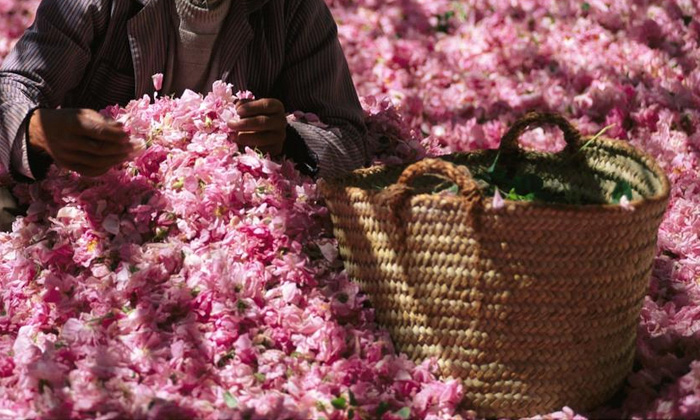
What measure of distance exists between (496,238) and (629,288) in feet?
1.28

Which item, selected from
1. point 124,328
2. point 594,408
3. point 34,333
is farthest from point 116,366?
point 594,408

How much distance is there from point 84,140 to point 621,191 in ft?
4.56

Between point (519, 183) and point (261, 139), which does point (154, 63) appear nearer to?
point (261, 139)

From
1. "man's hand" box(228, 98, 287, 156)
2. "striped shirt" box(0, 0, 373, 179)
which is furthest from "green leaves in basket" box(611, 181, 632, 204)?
"man's hand" box(228, 98, 287, 156)

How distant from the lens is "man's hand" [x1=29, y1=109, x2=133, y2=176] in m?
2.49

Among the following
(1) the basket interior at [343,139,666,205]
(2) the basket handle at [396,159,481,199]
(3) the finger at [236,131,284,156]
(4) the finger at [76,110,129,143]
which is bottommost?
(1) the basket interior at [343,139,666,205]

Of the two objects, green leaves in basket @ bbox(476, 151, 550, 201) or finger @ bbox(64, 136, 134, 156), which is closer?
finger @ bbox(64, 136, 134, 156)

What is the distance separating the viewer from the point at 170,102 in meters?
2.90

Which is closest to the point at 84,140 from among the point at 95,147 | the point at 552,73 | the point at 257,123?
the point at 95,147

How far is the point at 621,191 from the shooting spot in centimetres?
264

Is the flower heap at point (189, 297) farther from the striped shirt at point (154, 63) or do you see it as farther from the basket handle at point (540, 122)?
the basket handle at point (540, 122)

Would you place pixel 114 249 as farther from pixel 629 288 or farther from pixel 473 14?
pixel 473 14

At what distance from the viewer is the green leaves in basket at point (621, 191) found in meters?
2.57

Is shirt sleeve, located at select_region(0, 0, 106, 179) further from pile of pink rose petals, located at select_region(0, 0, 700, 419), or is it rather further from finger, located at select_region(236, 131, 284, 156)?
finger, located at select_region(236, 131, 284, 156)
